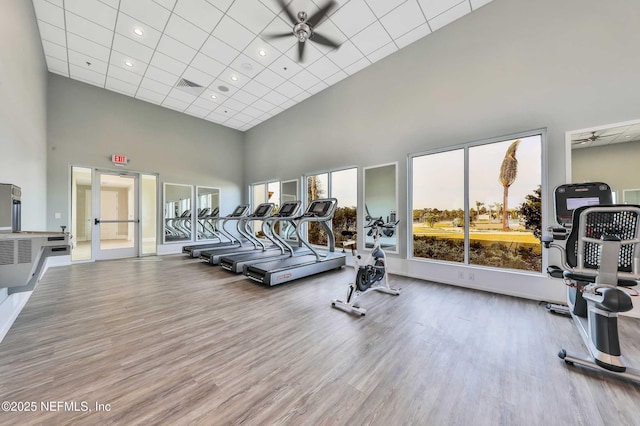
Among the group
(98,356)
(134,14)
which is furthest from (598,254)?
(134,14)

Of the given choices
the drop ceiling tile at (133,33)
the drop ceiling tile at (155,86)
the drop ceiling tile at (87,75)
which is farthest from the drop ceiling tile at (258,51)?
the drop ceiling tile at (87,75)

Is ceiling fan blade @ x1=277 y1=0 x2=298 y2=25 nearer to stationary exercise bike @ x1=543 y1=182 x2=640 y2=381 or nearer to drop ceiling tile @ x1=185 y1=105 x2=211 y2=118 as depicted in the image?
stationary exercise bike @ x1=543 y1=182 x2=640 y2=381

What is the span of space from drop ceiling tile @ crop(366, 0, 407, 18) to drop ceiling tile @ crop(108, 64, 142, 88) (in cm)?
563

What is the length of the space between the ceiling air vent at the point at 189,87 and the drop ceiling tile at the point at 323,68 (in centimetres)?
307

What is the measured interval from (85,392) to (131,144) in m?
7.27

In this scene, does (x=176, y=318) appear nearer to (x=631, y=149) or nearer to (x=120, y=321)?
(x=120, y=321)

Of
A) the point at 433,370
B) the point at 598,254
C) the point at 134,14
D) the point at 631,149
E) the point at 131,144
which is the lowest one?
the point at 433,370

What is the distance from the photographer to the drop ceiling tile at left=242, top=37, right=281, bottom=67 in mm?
4656

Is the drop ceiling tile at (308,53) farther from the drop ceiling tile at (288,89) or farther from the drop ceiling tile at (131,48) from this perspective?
the drop ceiling tile at (131,48)

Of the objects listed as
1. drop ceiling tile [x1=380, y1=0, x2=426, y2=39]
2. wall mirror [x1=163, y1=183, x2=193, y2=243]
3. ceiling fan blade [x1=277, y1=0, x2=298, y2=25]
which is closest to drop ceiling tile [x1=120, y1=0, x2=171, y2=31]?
ceiling fan blade [x1=277, y1=0, x2=298, y2=25]

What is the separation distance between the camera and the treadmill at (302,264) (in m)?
4.09

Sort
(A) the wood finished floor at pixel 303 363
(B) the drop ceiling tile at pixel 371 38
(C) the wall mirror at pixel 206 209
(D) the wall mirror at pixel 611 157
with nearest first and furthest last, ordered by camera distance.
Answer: (A) the wood finished floor at pixel 303 363, (D) the wall mirror at pixel 611 157, (B) the drop ceiling tile at pixel 371 38, (C) the wall mirror at pixel 206 209

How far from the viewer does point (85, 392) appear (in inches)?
65.5

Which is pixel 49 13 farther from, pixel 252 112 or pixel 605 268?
pixel 605 268
